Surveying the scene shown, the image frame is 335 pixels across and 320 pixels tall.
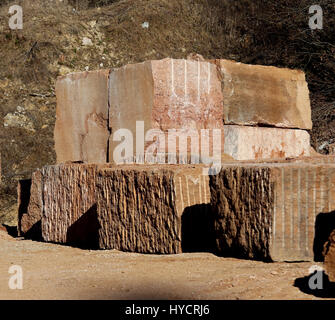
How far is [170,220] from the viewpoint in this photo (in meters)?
3.51

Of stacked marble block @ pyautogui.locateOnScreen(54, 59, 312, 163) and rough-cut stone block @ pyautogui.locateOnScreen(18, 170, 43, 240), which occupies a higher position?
stacked marble block @ pyautogui.locateOnScreen(54, 59, 312, 163)

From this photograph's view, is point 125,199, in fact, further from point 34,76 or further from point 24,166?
point 34,76

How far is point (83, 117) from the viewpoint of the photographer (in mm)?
5203

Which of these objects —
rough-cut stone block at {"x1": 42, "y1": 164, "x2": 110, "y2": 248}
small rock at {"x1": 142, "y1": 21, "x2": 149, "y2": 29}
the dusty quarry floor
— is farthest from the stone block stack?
small rock at {"x1": 142, "y1": 21, "x2": 149, "y2": 29}

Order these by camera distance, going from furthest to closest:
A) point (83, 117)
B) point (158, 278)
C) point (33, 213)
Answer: point (33, 213)
point (83, 117)
point (158, 278)

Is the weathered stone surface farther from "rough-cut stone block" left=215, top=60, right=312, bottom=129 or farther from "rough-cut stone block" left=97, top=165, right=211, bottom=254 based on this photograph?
"rough-cut stone block" left=215, top=60, right=312, bottom=129

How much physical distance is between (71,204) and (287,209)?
7.03 ft

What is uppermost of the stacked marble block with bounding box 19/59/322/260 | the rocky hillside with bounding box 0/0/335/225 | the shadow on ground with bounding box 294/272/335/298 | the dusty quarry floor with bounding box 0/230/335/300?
the rocky hillside with bounding box 0/0/335/225

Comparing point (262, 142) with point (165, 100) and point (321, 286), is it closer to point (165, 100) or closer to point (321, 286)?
point (165, 100)

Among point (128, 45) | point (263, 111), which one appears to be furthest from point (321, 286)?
point (128, 45)

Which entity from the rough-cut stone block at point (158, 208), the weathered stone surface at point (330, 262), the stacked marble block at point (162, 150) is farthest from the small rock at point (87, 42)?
the weathered stone surface at point (330, 262)

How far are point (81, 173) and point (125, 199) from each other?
31.8 inches

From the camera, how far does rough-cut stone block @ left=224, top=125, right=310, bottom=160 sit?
485 centimetres
